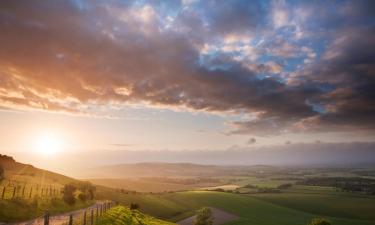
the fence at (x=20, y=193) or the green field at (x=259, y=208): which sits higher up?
the fence at (x=20, y=193)

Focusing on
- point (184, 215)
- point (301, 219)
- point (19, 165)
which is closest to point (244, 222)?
point (184, 215)

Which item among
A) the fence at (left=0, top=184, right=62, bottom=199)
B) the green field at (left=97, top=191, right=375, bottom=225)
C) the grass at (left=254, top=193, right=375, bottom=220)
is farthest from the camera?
the grass at (left=254, top=193, right=375, bottom=220)

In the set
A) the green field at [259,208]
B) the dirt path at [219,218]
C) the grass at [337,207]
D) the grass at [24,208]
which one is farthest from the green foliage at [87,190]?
the grass at [337,207]

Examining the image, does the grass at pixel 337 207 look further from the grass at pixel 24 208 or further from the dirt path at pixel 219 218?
the grass at pixel 24 208

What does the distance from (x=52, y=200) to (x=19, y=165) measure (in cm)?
13740

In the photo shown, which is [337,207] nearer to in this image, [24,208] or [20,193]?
[20,193]

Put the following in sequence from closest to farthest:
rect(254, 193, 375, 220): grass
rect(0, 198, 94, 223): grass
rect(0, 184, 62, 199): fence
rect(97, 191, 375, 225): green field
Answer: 1. rect(0, 198, 94, 223): grass
2. rect(0, 184, 62, 199): fence
3. rect(97, 191, 375, 225): green field
4. rect(254, 193, 375, 220): grass

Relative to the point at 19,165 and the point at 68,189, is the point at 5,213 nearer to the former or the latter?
the point at 68,189

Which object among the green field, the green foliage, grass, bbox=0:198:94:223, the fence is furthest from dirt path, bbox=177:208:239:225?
grass, bbox=0:198:94:223

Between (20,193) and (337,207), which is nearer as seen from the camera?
(20,193)

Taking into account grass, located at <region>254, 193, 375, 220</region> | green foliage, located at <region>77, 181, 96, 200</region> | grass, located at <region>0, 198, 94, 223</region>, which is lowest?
grass, located at <region>254, 193, 375, 220</region>

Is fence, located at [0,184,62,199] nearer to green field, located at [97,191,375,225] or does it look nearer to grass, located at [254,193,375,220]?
green field, located at [97,191,375,225]

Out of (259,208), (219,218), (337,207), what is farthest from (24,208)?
(337,207)

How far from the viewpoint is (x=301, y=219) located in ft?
484
